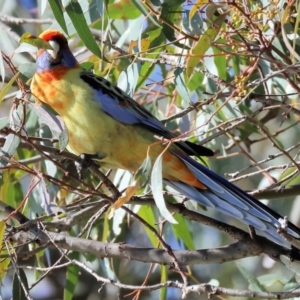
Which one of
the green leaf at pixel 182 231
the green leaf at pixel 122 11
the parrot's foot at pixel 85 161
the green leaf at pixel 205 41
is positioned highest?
the green leaf at pixel 205 41

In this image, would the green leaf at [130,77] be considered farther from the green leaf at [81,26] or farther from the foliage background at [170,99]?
the green leaf at [81,26]

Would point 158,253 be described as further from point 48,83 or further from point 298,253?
point 48,83

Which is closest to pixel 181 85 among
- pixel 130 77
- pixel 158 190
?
pixel 130 77

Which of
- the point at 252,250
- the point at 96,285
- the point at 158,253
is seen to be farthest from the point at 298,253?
the point at 96,285

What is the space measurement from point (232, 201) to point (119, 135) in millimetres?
342

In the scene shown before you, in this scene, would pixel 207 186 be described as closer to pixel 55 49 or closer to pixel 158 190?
pixel 158 190

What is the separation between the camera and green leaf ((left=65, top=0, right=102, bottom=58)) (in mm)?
1840

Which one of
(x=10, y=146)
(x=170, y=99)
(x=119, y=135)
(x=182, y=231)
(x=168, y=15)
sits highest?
(x=168, y=15)

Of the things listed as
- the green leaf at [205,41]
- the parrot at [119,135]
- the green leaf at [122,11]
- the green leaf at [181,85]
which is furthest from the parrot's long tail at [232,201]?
the green leaf at [122,11]

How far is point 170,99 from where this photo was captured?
265 cm

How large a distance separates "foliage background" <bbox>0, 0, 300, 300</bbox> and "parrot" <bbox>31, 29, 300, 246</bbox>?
0.08 m

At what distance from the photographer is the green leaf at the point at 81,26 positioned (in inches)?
72.4

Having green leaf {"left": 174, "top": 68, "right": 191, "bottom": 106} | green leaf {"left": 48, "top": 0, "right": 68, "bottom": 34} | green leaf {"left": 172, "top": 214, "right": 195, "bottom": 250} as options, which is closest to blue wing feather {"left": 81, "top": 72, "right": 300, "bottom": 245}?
green leaf {"left": 174, "top": 68, "right": 191, "bottom": 106}

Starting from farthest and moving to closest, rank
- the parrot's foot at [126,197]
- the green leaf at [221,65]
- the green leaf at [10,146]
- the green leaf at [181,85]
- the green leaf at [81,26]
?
the green leaf at [221,65], the green leaf at [181,85], the green leaf at [81,26], the green leaf at [10,146], the parrot's foot at [126,197]
